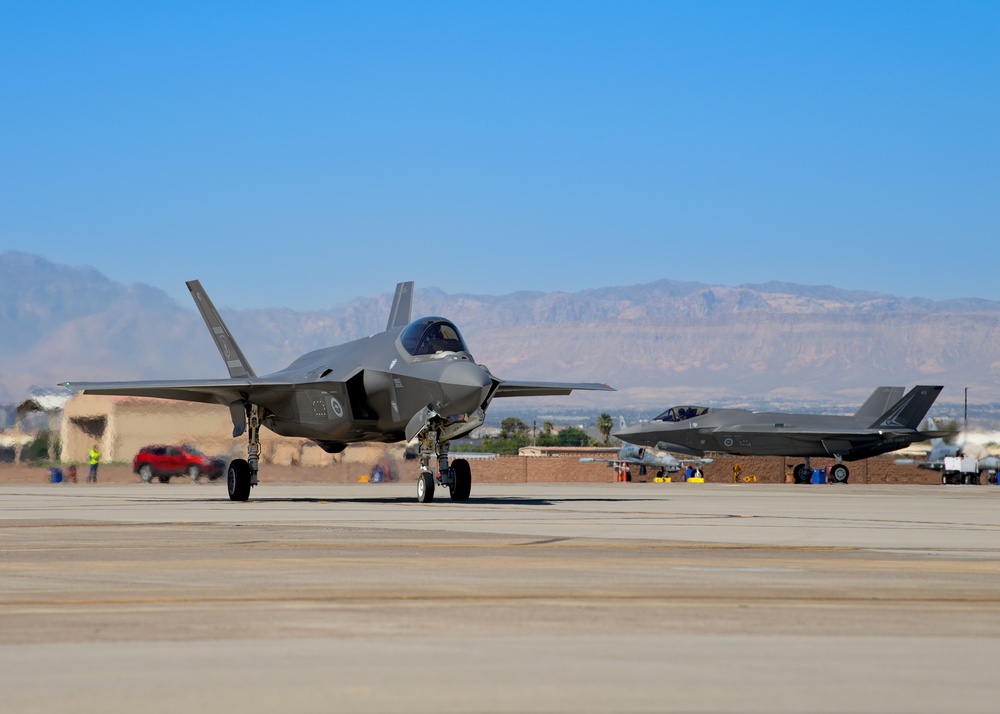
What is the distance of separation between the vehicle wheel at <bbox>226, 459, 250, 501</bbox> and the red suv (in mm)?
15969

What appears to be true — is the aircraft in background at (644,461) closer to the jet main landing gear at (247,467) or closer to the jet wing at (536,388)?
the jet wing at (536,388)

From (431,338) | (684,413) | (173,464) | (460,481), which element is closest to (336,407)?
(431,338)

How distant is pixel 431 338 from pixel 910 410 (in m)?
38.6

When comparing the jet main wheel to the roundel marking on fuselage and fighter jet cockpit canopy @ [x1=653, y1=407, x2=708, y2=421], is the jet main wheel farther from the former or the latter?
the roundel marking on fuselage

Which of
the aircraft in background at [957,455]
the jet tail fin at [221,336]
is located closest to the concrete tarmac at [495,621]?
the jet tail fin at [221,336]

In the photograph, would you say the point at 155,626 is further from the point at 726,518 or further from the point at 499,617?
the point at 726,518

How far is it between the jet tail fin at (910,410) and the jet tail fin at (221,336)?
35894mm

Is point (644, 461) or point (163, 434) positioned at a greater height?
point (163, 434)

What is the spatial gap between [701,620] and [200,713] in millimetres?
3835

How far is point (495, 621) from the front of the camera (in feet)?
27.1

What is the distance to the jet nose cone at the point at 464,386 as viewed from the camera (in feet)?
78.5

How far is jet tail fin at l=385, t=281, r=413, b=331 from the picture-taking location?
3049 cm

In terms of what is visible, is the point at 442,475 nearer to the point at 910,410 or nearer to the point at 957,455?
the point at 910,410

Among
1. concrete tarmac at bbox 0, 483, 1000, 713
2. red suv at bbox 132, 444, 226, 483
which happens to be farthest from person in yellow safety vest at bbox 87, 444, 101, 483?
concrete tarmac at bbox 0, 483, 1000, 713
